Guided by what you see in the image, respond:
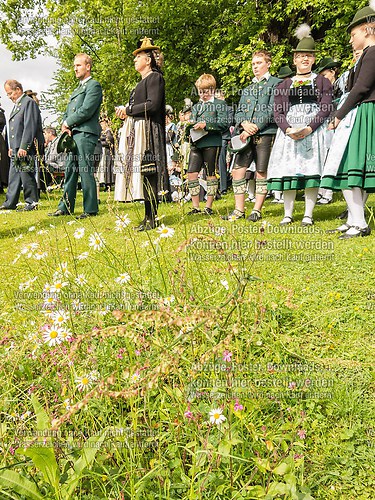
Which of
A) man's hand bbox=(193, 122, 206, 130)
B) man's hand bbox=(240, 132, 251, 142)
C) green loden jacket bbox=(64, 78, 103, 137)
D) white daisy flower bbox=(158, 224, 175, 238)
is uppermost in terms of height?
green loden jacket bbox=(64, 78, 103, 137)

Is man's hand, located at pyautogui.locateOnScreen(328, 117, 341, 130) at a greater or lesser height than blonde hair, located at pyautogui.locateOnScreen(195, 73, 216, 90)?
lesser

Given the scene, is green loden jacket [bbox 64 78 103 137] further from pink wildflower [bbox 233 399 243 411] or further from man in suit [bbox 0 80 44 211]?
pink wildflower [bbox 233 399 243 411]

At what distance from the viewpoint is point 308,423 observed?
1.76 m

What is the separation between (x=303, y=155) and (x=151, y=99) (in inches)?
74.0

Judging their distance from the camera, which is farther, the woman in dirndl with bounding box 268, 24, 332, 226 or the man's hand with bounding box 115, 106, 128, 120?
the man's hand with bounding box 115, 106, 128, 120

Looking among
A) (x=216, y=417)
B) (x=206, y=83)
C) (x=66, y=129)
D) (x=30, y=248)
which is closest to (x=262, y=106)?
(x=206, y=83)

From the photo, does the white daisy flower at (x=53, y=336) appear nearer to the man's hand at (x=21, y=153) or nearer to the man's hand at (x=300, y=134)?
the man's hand at (x=300, y=134)

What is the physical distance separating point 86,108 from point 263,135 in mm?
2768

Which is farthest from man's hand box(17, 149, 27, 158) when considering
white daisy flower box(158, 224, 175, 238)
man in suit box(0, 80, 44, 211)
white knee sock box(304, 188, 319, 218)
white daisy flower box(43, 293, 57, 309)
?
white daisy flower box(158, 224, 175, 238)

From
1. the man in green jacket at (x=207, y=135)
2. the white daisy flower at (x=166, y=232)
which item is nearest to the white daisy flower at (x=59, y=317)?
the white daisy flower at (x=166, y=232)

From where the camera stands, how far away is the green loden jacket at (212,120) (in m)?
6.43

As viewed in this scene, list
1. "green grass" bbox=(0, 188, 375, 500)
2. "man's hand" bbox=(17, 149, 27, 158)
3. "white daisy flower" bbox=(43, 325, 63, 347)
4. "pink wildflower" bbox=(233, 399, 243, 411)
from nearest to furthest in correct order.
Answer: "green grass" bbox=(0, 188, 375, 500) → "pink wildflower" bbox=(233, 399, 243, 411) → "white daisy flower" bbox=(43, 325, 63, 347) → "man's hand" bbox=(17, 149, 27, 158)

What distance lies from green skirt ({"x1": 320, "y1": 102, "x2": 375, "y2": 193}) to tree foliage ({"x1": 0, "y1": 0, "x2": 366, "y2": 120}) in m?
10.5

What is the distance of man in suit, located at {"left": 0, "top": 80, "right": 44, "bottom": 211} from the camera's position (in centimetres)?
855
